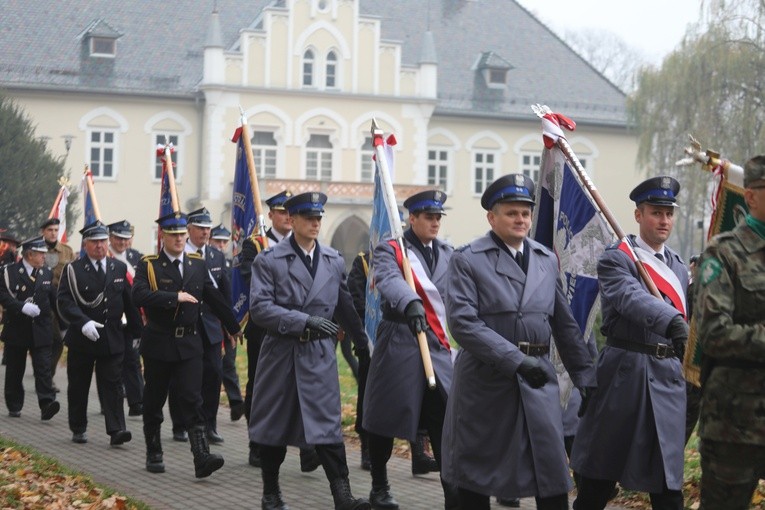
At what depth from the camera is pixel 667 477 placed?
23.9 feet

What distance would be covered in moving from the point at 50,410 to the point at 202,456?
4.31 m

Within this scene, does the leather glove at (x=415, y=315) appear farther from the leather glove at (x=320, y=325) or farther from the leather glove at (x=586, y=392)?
the leather glove at (x=586, y=392)

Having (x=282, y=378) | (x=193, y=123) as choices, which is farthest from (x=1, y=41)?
(x=282, y=378)

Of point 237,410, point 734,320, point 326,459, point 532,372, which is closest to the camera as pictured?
point 734,320

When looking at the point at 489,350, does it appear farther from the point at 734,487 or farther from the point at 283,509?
the point at 283,509

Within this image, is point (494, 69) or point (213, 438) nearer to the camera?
point (213, 438)

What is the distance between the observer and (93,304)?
12.7 m

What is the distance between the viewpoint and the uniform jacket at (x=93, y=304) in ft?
41.0

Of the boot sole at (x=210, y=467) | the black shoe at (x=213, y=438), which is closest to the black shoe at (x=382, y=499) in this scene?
the boot sole at (x=210, y=467)

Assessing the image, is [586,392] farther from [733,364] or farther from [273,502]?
[273,502]

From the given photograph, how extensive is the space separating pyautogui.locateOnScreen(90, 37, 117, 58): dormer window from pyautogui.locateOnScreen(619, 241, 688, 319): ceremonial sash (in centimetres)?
4559

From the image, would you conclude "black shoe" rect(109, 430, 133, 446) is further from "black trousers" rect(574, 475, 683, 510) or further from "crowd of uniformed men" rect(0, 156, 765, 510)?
"black trousers" rect(574, 475, 683, 510)

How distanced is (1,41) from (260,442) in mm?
44356

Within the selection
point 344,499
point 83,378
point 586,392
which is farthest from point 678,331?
point 83,378
